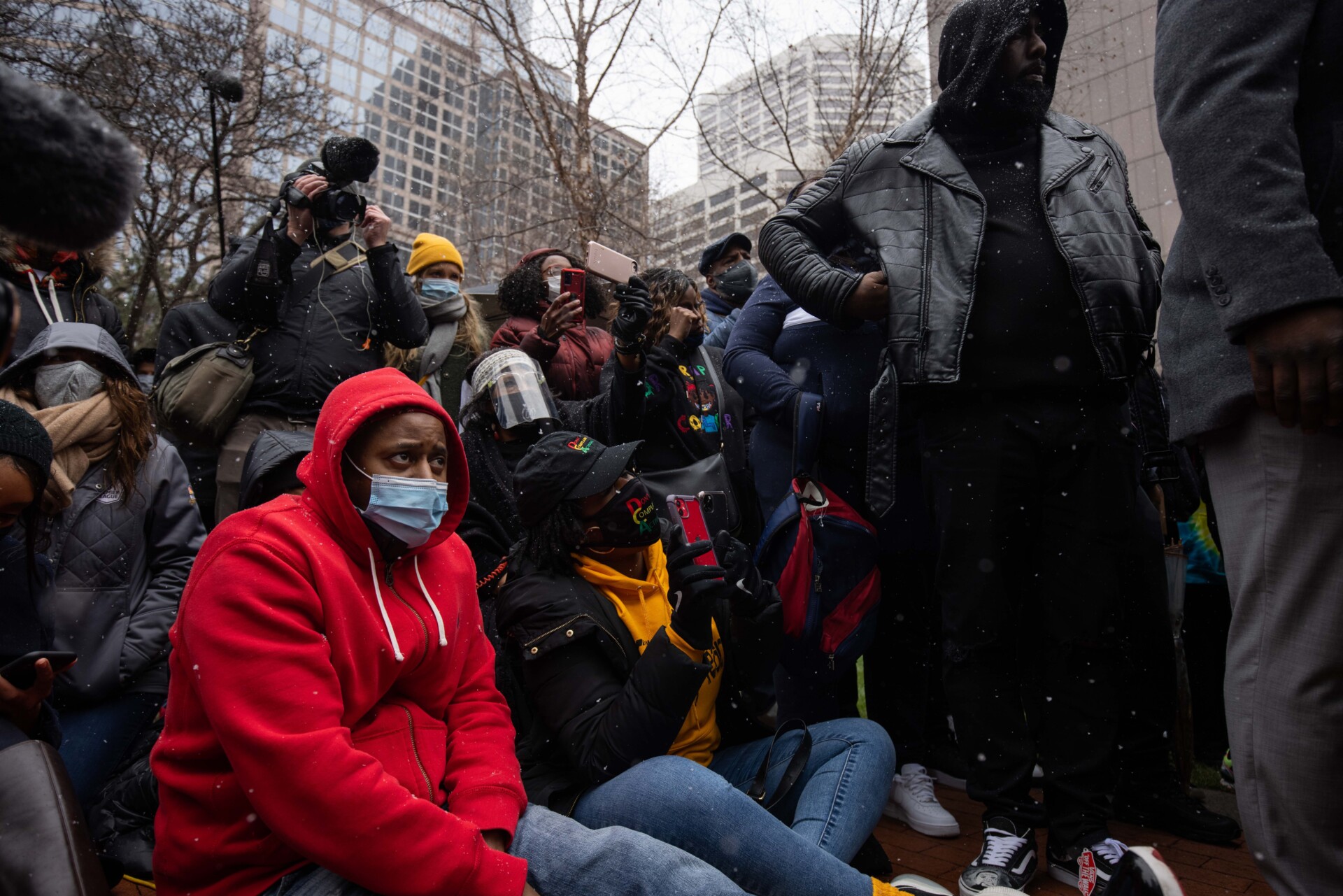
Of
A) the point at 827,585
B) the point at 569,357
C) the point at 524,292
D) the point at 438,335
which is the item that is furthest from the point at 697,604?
the point at 438,335

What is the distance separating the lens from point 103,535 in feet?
9.75

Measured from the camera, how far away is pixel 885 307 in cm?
273

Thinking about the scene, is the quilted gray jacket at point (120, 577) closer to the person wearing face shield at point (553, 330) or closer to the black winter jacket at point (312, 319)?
the black winter jacket at point (312, 319)

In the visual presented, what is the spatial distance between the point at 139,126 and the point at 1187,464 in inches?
458

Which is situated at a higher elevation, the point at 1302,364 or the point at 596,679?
the point at 1302,364

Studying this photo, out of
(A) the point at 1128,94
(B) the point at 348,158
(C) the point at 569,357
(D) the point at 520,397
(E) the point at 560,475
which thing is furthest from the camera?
(A) the point at 1128,94

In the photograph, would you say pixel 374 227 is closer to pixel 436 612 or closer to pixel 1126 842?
pixel 436 612

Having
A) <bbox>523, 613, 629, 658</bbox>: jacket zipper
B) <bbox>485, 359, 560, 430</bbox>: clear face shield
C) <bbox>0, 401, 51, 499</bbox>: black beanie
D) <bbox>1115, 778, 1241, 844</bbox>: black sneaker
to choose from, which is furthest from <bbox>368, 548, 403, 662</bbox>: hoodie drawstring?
<bbox>1115, 778, 1241, 844</bbox>: black sneaker

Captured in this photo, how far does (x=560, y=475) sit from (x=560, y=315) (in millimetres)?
1521

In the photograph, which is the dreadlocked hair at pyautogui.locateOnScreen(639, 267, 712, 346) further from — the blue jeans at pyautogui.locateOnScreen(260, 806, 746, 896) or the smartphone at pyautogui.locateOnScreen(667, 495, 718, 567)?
the blue jeans at pyautogui.locateOnScreen(260, 806, 746, 896)

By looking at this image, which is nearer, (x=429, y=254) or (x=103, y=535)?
(x=103, y=535)

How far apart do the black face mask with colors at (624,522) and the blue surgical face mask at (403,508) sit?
60cm

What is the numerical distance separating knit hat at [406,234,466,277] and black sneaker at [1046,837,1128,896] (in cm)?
406

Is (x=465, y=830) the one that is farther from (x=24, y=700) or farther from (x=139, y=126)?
(x=139, y=126)
